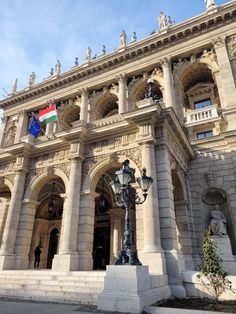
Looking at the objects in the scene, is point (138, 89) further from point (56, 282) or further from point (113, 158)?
point (56, 282)

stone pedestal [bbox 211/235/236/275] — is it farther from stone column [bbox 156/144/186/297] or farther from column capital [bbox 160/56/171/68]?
column capital [bbox 160/56/171/68]

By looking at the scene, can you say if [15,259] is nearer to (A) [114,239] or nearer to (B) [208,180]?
(A) [114,239]

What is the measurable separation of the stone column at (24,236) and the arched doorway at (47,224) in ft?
18.4

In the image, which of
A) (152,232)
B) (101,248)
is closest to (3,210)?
(101,248)

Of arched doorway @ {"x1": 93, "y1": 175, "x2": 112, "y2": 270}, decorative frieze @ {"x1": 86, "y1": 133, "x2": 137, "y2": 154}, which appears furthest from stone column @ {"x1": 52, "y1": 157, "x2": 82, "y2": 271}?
arched doorway @ {"x1": 93, "y1": 175, "x2": 112, "y2": 270}

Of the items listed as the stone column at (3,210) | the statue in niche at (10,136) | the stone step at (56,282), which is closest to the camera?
the stone step at (56,282)

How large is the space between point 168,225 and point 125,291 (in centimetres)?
435

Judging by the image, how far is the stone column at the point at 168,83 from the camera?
20766 millimetres

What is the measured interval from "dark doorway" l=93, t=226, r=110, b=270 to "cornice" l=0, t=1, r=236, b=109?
16.4 m

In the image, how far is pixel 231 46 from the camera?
2045 cm

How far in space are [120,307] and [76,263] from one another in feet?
18.6

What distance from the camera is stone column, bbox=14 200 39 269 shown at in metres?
14.2

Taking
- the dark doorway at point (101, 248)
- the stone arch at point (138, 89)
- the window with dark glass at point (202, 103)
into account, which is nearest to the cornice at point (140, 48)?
the stone arch at point (138, 89)

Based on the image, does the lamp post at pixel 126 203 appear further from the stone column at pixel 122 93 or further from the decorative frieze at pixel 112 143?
the stone column at pixel 122 93
